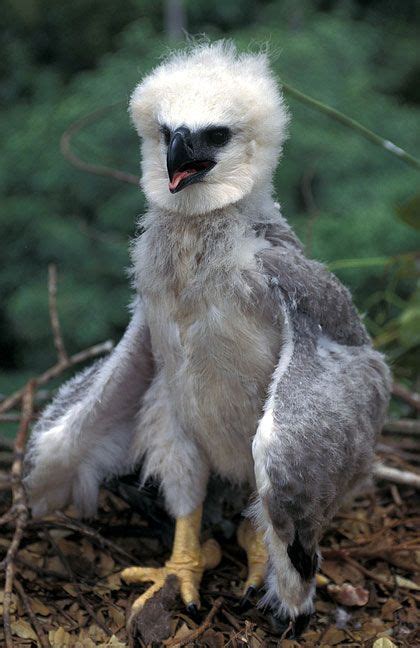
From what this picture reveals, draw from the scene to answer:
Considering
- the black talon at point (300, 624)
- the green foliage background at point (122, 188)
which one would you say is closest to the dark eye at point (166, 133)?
the black talon at point (300, 624)

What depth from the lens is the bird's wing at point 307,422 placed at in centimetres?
146

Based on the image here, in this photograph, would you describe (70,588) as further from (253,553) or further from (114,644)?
(253,553)

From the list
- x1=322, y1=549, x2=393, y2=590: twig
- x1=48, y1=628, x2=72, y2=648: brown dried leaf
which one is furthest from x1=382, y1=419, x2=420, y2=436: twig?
x1=48, y1=628, x2=72, y2=648: brown dried leaf

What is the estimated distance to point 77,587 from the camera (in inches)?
72.4

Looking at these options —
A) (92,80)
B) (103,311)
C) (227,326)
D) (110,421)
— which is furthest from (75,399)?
(92,80)

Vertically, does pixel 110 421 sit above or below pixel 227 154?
below

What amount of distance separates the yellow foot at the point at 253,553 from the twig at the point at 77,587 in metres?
0.30

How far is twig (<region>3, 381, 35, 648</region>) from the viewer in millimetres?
1647

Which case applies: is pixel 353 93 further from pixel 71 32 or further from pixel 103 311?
pixel 71 32

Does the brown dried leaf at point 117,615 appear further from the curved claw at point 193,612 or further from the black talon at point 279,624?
the black talon at point 279,624

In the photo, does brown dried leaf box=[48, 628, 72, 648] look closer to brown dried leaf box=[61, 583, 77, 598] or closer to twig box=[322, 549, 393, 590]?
brown dried leaf box=[61, 583, 77, 598]

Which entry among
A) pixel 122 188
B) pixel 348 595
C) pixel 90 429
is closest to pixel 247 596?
pixel 348 595

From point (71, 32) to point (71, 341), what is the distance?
2251mm

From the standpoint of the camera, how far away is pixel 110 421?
1.89 meters
